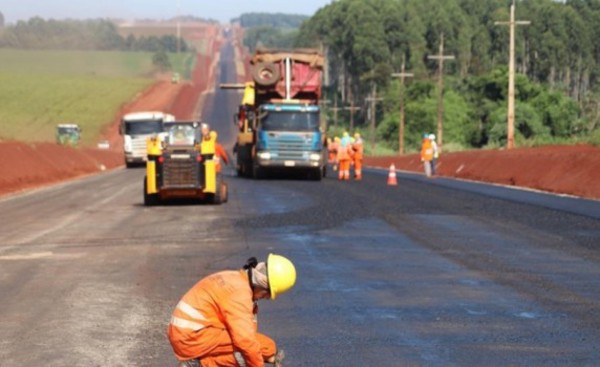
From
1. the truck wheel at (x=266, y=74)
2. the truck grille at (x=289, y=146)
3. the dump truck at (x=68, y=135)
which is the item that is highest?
the truck wheel at (x=266, y=74)

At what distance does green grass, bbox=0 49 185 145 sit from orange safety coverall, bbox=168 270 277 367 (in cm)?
8244

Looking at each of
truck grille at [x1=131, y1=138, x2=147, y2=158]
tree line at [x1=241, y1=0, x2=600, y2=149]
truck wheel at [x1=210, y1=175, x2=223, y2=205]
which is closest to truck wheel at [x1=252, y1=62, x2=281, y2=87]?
truck wheel at [x1=210, y1=175, x2=223, y2=205]

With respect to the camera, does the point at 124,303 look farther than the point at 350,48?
No

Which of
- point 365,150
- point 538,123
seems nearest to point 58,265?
point 538,123

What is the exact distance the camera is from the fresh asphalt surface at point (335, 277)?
11.4m

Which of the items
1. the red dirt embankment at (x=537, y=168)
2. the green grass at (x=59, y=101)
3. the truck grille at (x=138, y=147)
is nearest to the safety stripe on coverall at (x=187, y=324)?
the red dirt embankment at (x=537, y=168)

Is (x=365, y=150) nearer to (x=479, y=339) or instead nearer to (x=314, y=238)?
(x=314, y=238)

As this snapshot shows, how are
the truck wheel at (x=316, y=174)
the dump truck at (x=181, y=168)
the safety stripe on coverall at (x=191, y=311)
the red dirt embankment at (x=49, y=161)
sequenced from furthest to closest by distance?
the red dirt embankment at (x=49, y=161), the truck wheel at (x=316, y=174), the dump truck at (x=181, y=168), the safety stripe on coverall at (x=191, y=311)

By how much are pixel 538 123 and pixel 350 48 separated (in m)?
75.1

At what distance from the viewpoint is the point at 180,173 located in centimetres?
3073

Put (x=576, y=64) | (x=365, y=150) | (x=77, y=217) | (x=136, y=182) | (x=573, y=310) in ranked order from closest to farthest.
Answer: (x=573, y=310) < (x=77, y=217) < (x=136, y=182) < (x=365, y=150) < (x=576, y=64)

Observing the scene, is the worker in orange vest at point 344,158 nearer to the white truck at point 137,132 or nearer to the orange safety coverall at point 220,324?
the white truck at point 137,132

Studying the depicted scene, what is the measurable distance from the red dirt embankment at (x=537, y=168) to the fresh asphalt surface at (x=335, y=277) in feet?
18.9

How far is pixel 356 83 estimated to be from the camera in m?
160
